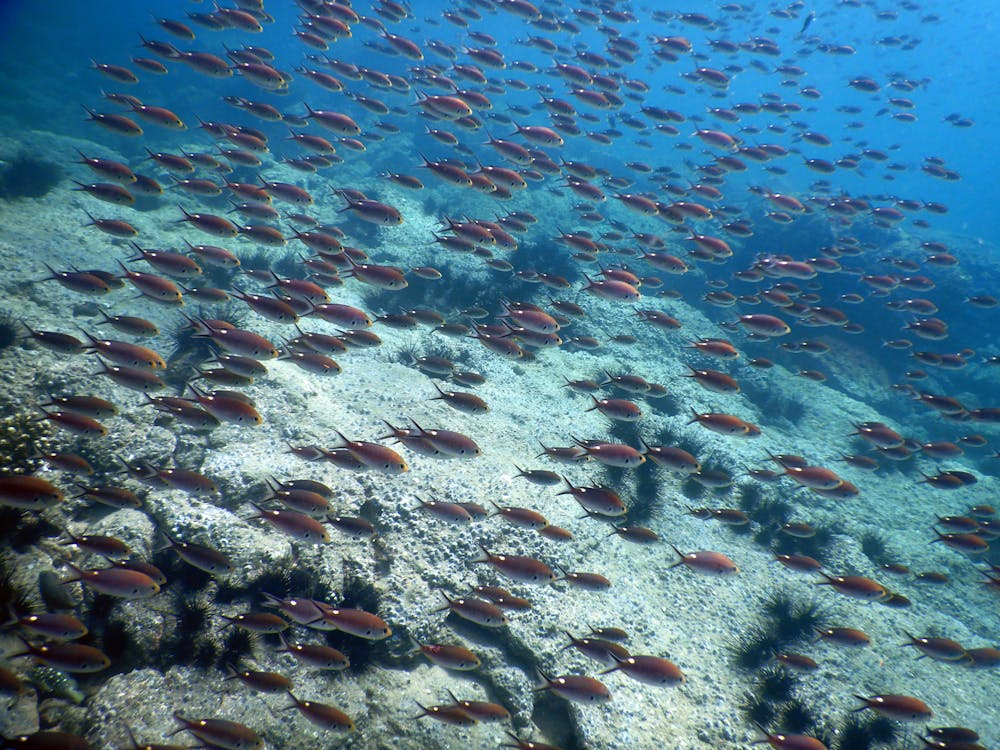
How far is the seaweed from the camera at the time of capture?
11414 millimetres

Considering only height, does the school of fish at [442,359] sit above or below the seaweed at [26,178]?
above

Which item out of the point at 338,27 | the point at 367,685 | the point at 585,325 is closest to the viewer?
the point at 367,685

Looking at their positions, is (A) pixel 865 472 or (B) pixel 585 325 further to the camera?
(B) pixel 585 325

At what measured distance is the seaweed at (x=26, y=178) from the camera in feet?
37.4

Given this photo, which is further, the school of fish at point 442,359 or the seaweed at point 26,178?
the seaweed at point 26,178

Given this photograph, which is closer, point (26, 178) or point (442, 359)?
point (442, 359)

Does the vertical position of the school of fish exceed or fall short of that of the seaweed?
it exceeds it

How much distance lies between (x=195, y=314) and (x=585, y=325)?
341 inches

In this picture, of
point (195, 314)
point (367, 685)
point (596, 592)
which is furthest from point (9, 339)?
point (596, 592)

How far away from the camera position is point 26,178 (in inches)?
477

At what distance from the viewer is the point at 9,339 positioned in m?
5.84

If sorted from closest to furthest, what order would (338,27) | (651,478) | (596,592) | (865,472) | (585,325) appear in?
(596,592)
(651,478)
(338,27)
(865,472)
(585,325)

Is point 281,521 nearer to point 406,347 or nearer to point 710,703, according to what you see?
point 710,703

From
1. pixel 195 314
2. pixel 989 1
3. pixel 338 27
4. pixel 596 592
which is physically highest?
pixel 989 1
